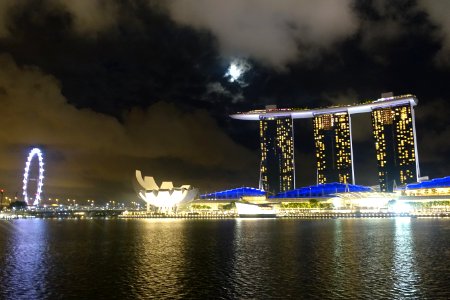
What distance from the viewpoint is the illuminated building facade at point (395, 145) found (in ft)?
532

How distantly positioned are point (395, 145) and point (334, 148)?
28.7 meters

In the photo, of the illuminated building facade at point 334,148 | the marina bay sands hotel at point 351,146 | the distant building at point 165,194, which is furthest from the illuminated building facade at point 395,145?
the distant building at point 165,194

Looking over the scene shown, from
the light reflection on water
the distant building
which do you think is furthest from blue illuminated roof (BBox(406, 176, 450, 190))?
the light reflection on water

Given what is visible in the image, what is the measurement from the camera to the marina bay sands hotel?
163250 mm

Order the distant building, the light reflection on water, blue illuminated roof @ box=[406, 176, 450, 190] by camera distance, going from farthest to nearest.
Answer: the distant building < blue illuminated roof @ box=[406, 176, 450, 190] < the light reflection on water

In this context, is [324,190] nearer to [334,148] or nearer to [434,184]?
[334,148]

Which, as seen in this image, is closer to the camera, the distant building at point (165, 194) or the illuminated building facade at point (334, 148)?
the distant building at point (165, 194)

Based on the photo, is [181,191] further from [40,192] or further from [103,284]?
[103,284]

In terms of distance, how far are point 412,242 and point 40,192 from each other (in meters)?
127

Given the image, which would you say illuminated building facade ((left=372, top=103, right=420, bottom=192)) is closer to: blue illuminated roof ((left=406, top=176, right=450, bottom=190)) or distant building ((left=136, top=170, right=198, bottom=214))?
blue illuminated roof ((left=406, top=176, right=450, bottom=190))

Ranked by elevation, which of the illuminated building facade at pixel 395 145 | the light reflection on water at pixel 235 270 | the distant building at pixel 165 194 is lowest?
the light reflection on water at pixel 235 270

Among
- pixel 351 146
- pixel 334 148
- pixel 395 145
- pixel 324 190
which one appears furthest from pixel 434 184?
pixel 334 148

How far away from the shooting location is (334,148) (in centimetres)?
18712

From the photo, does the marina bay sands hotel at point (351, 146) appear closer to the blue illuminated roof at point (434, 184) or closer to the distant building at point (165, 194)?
the blue illuminated roof at point (434, 184)
